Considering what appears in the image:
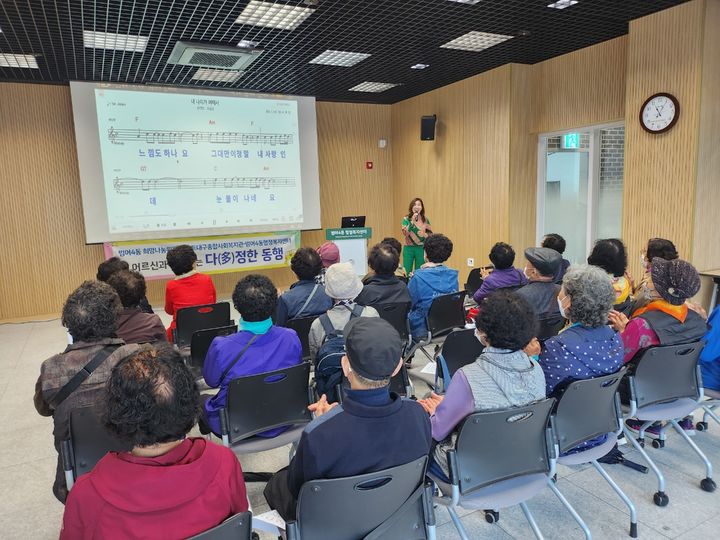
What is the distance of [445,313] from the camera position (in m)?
4.00

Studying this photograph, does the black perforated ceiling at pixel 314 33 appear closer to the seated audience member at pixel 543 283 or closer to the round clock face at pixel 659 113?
the round clock face at pixel 659 113

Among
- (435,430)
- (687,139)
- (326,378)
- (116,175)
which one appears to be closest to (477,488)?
(435,430)

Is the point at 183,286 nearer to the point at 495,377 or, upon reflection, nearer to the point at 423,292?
the point at 423,292

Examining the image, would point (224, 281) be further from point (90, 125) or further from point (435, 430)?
point (435, 430)

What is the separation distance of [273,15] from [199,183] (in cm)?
319

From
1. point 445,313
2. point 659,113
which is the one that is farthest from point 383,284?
point 659,113

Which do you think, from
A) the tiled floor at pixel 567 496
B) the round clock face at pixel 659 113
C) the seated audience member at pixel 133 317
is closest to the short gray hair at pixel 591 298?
the tiled floor at pixel 567 496

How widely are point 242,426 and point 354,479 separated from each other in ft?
3.57

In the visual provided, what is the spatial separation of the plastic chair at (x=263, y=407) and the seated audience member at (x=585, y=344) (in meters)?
1.12

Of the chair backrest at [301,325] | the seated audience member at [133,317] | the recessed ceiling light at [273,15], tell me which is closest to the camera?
the seated audience member at [133,317]

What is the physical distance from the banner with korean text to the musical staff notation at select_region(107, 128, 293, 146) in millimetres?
1388

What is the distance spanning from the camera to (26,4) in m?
4.32

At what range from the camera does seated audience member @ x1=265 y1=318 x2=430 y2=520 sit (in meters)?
1.44

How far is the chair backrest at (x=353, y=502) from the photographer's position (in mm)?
1392
